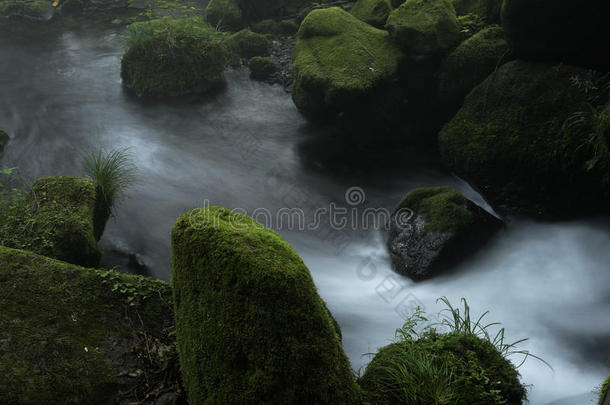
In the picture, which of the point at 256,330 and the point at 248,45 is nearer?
the point at 256,330

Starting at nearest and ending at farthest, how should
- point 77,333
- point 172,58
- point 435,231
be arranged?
1. point 77,333
2. point 435,231
3. point 172,58

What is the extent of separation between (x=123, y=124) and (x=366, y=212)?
5726 millimetres

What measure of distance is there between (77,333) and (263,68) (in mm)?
8169

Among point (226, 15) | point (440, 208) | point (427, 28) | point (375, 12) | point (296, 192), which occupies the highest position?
point (427, 28)

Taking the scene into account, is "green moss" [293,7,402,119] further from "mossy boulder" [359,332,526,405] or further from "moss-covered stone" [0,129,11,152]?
"moss-covered stone" [0,129,11,152]

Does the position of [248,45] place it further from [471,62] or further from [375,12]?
[471,62]

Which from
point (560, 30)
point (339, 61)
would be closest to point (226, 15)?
point (339, 61)

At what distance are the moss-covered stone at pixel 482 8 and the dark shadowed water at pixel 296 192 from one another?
103 inches

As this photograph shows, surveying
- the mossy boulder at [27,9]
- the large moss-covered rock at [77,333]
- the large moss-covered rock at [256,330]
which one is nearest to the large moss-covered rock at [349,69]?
the large moss-covered rock at [77,333]

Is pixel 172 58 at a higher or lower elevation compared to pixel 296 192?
higher

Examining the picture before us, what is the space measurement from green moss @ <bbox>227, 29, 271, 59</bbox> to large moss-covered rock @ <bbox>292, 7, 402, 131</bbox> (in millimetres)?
2829

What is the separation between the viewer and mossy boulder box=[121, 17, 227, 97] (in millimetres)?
9648

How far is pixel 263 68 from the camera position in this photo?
10203mm

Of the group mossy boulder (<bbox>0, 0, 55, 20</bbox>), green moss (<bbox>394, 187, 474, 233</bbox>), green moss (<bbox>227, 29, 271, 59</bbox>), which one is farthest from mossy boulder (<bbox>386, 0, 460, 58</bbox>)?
mossy boulder (<bbox>0, 0, 55, 20</bbox>)
